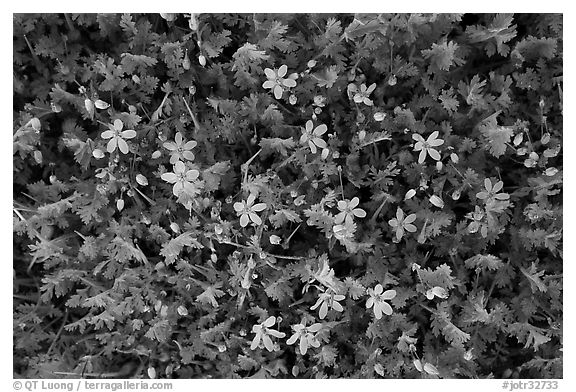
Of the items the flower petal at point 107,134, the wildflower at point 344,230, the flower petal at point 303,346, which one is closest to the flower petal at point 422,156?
the wildflower at point 344,230

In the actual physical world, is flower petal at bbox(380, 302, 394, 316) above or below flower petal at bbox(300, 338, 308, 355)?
above

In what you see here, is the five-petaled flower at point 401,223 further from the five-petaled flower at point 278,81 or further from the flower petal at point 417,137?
the five-petaled flower at point 278,81

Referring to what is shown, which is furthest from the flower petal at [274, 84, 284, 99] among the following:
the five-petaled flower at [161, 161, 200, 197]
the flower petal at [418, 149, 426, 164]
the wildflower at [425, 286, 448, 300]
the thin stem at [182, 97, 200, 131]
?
the wildflower at [425, 286, 448, 300]

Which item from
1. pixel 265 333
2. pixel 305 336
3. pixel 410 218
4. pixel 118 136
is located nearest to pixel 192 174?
pixel 118 136

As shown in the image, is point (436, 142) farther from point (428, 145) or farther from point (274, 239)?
point (274, 239)

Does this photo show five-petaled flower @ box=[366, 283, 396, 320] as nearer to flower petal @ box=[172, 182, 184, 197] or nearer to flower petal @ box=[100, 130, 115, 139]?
flower petal @ box=[172, 182, 184, 197]
